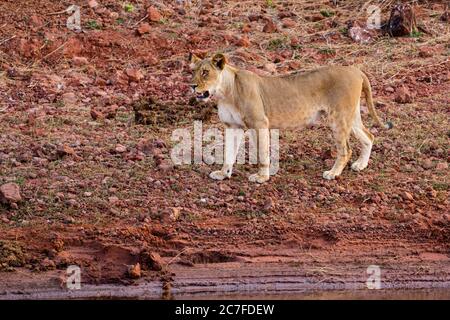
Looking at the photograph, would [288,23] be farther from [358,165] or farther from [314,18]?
[358,165]

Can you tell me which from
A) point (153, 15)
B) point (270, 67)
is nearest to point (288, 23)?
point (270, 67)

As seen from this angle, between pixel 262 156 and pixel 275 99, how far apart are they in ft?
1.66

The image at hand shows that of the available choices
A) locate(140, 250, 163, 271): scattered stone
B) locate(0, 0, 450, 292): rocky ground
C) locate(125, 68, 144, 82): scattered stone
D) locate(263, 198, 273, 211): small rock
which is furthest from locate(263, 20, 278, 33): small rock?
locate(140, 250, 163, 271): scattered stone

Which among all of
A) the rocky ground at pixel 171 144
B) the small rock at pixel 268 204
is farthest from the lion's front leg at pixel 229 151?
the small rock at pixel 268 204

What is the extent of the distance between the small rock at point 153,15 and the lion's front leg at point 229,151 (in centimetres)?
356

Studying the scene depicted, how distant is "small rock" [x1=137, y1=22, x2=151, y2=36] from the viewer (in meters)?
14.1

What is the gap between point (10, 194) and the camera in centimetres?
1077

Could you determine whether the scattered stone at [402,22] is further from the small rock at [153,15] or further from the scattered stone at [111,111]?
the scattered stone at [111,111]

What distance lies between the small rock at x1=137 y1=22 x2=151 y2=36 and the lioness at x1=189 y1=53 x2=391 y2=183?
314 cm

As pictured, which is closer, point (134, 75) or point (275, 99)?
point (275, 99)

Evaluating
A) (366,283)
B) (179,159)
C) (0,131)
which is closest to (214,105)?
(179,159)

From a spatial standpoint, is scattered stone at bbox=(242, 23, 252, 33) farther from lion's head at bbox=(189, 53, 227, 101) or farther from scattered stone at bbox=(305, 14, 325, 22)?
lion's head at bbox=(189, 53, 227, 101)

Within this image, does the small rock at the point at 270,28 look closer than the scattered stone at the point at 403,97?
No

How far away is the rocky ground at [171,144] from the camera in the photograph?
34.5 feet
